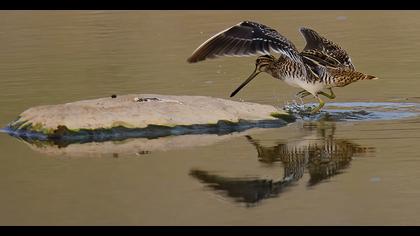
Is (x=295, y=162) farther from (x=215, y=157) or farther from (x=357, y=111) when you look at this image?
(x=357, y=111)

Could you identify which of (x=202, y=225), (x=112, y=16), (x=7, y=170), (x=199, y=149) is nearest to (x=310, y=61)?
(x=199, y=149)

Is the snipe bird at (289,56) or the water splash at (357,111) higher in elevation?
the snipe bird at (289,56)

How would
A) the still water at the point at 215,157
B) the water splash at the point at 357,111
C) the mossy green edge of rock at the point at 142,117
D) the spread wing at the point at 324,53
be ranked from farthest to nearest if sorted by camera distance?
the spread wing at the point at 324,53
the water splash at the point at 357,111
the mossy green edge of rock at the point at 142,117
the still water at the point at 215,157

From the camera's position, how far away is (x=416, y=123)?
1396 cm

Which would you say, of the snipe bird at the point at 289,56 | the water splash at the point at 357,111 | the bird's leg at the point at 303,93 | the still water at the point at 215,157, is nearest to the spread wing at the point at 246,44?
the snipe bird at the point at 289,56

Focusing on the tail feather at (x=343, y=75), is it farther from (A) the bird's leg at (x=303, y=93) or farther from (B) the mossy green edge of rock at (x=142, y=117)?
(B) the mossy green edge of rock at (x=142, y=117)

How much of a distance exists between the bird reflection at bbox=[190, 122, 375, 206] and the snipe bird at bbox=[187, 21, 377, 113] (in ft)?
3.64

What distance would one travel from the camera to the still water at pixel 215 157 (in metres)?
9.85

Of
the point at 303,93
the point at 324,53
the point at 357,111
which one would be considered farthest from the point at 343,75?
the point at 303,93

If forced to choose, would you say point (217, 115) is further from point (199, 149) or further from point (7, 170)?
point (7, 170)

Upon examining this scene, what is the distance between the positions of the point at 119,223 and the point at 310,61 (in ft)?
20.7

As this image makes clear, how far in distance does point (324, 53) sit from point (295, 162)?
13.5ft

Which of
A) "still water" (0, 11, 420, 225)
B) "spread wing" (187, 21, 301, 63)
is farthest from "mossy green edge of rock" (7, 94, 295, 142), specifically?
"spread wing" (187, 21, 301, 63)

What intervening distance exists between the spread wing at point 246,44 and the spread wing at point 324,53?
58 cm
